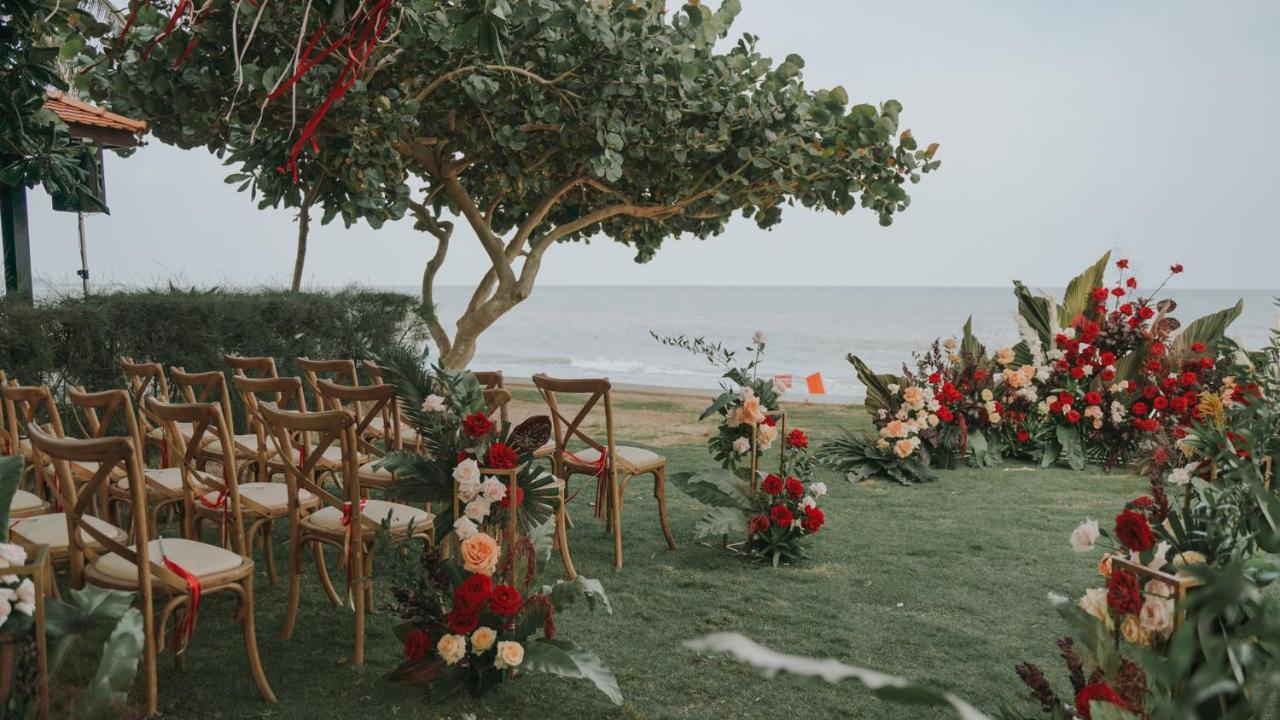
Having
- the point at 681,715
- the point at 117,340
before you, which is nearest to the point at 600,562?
the point at 681,715

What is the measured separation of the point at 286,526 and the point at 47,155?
2154 mm

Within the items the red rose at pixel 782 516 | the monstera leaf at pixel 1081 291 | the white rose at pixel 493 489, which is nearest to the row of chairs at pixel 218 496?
the white rose at pixel 493 489

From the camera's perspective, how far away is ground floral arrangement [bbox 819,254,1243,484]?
21.2 ft

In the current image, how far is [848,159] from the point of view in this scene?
7629mm

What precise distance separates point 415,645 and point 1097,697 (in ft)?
6.08

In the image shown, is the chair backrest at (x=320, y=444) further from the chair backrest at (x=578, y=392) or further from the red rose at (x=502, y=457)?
the chair backrest at (x=578, y=392)

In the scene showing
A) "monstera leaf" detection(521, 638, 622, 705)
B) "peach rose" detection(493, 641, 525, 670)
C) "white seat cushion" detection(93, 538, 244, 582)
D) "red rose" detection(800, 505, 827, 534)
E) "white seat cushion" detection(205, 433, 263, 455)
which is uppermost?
"white seat cushion" detection(205, 433, 263, 455)

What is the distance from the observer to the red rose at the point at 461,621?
2.54 metres

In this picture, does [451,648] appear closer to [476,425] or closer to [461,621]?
[461,621]

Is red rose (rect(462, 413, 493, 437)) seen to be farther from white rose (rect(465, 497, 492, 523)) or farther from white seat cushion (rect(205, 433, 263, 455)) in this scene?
white seat cushion (rect(205, 433, 263, 455))

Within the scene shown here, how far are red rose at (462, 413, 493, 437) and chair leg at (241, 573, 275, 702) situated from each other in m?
0.77

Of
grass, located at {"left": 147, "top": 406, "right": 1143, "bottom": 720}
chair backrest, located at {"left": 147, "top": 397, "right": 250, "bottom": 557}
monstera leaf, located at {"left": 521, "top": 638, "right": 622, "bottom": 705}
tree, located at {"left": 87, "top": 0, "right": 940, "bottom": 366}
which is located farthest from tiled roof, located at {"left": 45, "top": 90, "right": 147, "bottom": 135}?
monstera leaf, located at {"left": 521, "top": 638, "right": 622, "bottom": 705}

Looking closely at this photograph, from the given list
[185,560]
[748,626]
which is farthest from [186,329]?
[748,626]

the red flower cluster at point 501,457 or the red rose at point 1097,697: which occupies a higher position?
the red flower cluster at point 501,457
